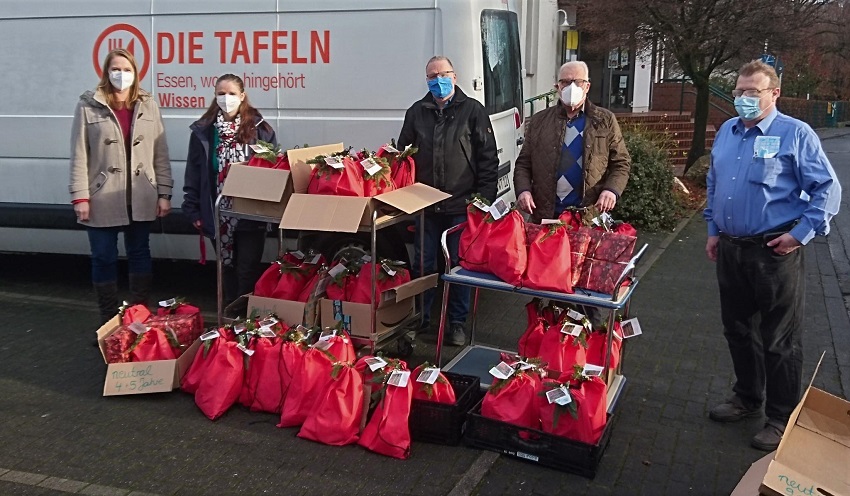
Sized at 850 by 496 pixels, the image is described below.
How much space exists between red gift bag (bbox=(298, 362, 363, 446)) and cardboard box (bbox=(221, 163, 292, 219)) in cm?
117

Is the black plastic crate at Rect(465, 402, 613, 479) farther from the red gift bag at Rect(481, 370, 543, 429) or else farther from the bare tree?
the bare tree

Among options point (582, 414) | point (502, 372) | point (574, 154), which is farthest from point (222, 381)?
point (574, 154)

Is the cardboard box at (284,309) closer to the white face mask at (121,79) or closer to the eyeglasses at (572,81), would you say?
the white face mask at (121,79)

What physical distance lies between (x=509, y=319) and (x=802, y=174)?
9.48ft

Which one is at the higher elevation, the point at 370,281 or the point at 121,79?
the point at 121,79

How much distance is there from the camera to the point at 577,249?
423cm

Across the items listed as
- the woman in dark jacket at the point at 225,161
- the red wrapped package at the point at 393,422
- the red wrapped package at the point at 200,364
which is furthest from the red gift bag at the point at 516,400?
the woman in dark jacket at the point at 225,161

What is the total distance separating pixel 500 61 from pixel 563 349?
268 cm

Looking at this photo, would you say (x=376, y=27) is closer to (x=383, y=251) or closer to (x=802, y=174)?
(x=383, y=251)

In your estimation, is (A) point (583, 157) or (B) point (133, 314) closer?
(A) point (583, 157)

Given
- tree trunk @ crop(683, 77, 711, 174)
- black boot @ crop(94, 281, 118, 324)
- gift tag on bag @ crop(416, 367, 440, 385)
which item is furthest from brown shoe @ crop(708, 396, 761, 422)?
tree trunk @ crop(683, 77, 711, 174)

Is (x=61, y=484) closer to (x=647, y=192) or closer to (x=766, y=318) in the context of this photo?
(x=766, y=318)

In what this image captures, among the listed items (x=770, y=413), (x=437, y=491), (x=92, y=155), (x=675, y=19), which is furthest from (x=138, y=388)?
(x=675, y=19)

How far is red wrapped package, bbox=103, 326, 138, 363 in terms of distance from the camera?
15.5 feet
